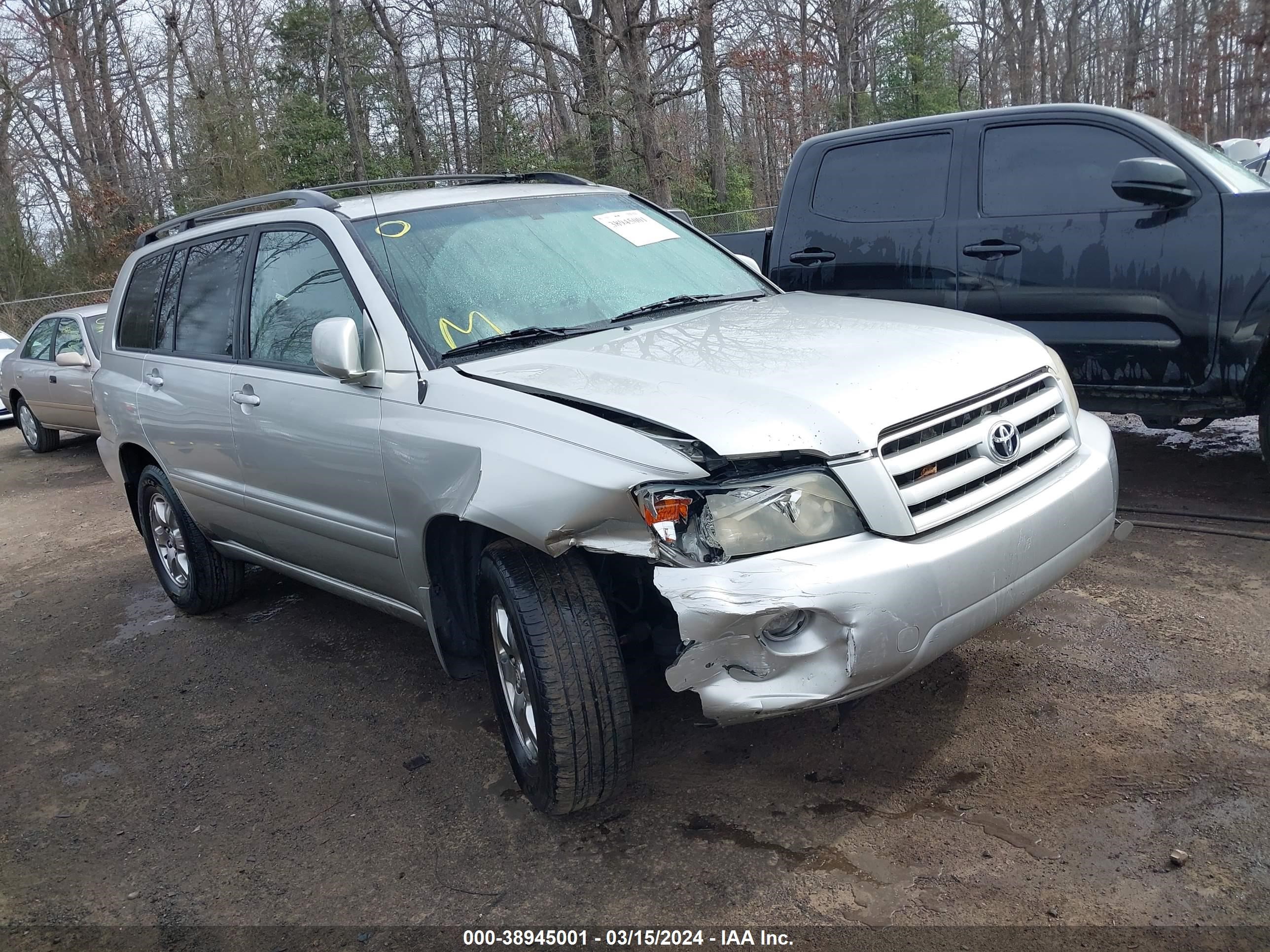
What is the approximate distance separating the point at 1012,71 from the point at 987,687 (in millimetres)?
34251

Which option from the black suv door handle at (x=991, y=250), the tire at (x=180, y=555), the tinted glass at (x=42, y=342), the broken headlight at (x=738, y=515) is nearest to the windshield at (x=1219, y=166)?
the black suv door handle at (x=991, y=250)

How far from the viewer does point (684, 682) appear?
2643 mm

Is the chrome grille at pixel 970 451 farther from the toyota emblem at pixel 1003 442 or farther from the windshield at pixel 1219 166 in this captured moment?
the windshield at pixel 1219 166

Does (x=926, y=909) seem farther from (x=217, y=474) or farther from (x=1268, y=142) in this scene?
(x=1268, y=142)

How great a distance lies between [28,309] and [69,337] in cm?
1445

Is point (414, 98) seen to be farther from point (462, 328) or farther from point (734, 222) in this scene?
point (462, 328)

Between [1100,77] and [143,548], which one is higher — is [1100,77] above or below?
above

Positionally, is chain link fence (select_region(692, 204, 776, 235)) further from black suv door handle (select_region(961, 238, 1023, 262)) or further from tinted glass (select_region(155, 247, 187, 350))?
tinted glass (select_region(155, 247, 187, 350))

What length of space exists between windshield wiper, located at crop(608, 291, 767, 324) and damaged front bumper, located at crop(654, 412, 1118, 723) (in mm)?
1369

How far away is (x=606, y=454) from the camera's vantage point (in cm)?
270

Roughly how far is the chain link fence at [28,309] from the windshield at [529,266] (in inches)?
873

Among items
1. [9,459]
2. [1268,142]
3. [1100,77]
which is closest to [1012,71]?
[1100,77]

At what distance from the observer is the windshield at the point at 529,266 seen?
3553mm

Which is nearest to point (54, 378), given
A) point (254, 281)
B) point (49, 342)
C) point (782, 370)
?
point (49, 342)
